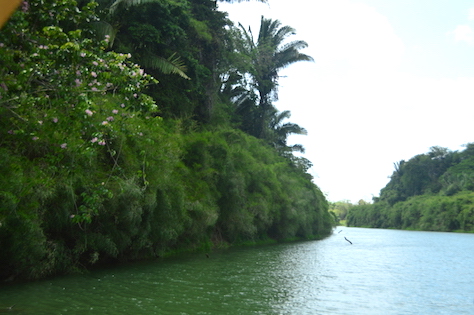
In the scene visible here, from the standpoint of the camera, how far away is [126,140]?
13578 mm

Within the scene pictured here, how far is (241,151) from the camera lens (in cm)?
2478

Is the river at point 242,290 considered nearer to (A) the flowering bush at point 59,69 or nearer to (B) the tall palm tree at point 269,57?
(A) the flowering bush at point 59,69

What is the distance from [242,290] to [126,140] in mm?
6035

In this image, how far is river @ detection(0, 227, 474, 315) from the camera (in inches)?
343

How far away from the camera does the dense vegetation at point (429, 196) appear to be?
68.1 metres

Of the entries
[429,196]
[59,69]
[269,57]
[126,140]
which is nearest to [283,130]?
[269,57]

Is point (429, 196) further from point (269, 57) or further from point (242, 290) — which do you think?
point (242, 290)

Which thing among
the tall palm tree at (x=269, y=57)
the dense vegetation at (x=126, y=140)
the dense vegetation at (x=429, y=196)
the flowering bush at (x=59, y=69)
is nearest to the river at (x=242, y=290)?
the dense vegetation at (x=126, y=140)

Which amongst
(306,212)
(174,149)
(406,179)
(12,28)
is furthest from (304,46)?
(406,179)

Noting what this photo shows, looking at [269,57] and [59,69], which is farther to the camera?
[269,57]

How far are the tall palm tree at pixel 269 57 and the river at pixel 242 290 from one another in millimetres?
21798

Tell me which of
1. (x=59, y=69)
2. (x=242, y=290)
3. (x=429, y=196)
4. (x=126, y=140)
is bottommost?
(x=242, y=290)

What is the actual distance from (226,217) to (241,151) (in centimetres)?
422

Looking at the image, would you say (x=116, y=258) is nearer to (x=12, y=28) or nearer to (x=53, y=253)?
(x=53, y=253)
